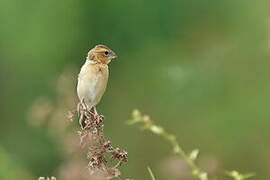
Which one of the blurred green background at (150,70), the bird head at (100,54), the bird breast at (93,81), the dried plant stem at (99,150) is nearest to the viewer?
the dried plant stem at (99,150)

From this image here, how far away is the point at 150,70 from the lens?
659 inches

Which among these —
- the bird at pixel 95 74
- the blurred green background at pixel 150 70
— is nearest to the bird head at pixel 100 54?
the bird at pixel 95 74

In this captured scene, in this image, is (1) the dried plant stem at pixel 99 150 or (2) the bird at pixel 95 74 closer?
(1) the dried plant stem at pixel 99 150

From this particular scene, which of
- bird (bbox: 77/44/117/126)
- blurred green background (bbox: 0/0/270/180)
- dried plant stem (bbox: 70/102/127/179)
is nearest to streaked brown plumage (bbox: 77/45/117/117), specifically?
bird (bbox: 77/44/117/126)

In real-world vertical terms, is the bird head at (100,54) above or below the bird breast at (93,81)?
above

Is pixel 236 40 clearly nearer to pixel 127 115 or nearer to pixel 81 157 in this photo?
pixel 127 115

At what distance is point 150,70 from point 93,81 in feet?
34.4

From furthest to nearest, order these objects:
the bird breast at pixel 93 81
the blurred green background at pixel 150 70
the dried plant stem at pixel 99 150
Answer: the blurred green background at pixel 150 70
the bird breast at pixel 93 81
the dried plant stem at pixel 99 150

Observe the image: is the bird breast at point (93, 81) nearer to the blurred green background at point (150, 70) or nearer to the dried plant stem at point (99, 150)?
the dried plant stem at point (99, 150)

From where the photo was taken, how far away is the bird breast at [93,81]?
6129 millimetres

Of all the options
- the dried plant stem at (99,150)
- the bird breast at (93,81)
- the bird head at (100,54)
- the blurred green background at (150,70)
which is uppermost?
the blurred green background at (150,70)

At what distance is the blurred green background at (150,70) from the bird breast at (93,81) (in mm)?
6764

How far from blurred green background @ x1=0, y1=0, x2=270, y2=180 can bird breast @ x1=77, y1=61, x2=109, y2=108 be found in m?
6.76

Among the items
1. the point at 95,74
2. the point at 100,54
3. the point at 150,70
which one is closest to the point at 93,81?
the point at 95,74
